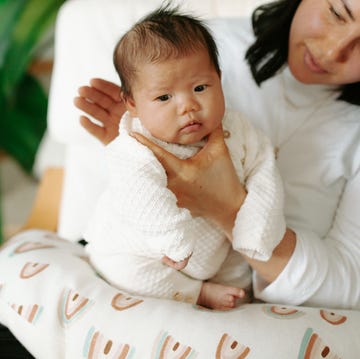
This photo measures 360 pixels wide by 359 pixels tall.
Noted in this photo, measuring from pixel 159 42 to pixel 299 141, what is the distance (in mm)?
488

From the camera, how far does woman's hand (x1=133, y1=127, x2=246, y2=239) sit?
1.01m

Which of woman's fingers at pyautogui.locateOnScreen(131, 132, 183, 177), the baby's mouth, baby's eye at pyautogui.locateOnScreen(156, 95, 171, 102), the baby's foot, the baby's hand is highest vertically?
baby's eye at pyautogui.locateOnScreen(156, 95, 171, 102)

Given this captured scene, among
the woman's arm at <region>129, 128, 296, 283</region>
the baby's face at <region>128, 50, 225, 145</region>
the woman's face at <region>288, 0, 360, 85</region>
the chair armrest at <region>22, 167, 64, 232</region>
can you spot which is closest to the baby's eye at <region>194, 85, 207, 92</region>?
A: the baby's face at <region>128, 50, 225, 145</region>

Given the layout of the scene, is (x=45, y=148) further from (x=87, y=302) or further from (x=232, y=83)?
(x=87, y=302)

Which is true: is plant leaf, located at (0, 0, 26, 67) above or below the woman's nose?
above

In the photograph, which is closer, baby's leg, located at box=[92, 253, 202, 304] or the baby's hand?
the baby's hand

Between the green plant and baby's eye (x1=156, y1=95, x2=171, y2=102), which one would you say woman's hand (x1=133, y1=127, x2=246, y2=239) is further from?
the green plant

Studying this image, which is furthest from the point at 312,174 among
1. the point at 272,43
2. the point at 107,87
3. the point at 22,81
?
the point at 22,81

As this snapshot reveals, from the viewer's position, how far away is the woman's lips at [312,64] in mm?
1118

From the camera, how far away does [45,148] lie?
2221mm

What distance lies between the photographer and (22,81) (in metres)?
2.74

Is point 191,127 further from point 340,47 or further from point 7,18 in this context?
point 7,18

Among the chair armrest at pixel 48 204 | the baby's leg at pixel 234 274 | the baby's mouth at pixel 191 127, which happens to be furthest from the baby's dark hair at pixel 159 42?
the chair armrest at pixel 48 204

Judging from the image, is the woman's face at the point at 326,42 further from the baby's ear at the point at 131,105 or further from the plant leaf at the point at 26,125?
the plant leaf at the point at 26,125
